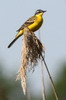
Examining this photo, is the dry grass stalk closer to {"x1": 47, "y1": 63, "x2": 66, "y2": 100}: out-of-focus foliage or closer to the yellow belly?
the yellow belly

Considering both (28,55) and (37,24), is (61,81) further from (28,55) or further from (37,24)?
(28,55)

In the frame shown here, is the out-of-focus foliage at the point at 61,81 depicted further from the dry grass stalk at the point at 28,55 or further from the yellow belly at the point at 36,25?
the dry grass stalk at the point at 28,55

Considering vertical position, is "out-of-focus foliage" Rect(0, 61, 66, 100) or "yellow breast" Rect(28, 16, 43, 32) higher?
"yellow breast" Rect(28, 16, 43, 32)

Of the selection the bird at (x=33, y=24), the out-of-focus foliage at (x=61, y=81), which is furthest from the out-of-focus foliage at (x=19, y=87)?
the bird at (x=33, y=24)

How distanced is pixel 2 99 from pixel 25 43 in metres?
1.35

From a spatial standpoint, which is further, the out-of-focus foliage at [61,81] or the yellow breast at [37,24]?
the out-of-focus foliage at [61,81]

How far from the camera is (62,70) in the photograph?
144ft

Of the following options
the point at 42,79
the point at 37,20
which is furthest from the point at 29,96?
the point at 37,20

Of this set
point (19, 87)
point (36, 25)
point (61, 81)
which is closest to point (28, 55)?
point (36, 25)

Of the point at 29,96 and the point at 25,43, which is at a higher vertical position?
the point at 25,43

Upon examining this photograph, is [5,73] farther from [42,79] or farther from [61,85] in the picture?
[42,79]

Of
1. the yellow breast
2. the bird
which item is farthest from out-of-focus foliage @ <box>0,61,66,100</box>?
the yellow breast

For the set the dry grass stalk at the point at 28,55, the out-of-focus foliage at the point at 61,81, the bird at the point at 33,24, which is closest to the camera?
the dry grass stalk at the point at 28,55

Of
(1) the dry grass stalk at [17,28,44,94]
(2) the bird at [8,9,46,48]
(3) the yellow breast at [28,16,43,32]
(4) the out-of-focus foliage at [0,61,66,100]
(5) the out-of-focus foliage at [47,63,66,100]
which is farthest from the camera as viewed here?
(5) the out-of-focus foliage at [47,63,66,100]
